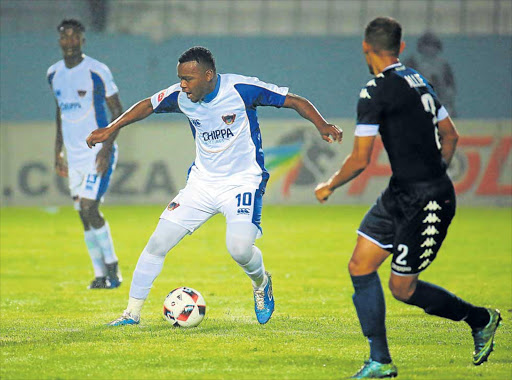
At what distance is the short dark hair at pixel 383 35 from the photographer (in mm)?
5309

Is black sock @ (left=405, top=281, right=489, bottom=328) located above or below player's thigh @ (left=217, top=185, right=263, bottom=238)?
below

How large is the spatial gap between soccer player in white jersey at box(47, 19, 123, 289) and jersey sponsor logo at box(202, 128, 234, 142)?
286cm

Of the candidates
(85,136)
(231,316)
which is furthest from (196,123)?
(85,136)

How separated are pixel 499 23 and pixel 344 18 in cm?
437

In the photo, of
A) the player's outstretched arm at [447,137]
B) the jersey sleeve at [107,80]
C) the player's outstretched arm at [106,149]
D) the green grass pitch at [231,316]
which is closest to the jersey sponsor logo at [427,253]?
the player's outstretched arm at [447,137]

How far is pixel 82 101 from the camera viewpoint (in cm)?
1002

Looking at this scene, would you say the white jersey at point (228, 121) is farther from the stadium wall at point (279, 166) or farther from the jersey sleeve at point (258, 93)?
the stadium wall at point (279, 166)

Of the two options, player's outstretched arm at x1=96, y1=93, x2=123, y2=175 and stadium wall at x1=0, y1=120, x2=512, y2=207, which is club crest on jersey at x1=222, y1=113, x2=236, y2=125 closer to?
player's outstretched arm at x1=96, y1=93, x2=123, y2=175

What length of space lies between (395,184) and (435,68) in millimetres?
19514

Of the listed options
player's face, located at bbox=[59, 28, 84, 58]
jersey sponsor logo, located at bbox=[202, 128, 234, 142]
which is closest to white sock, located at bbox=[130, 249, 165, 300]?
jersey sponsor logo, located at bbox=[202, 128, 234, 142]

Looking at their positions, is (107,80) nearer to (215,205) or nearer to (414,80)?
(215,205)

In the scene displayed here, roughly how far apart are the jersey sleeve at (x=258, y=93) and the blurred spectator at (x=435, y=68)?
17041 mm

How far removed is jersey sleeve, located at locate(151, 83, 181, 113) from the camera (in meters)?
7.24

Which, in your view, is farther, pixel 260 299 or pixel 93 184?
pixel 93 184
